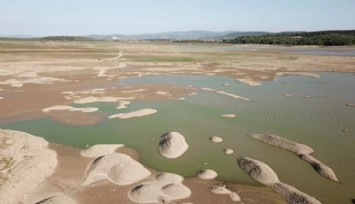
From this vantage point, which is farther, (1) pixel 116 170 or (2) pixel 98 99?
(2) pixel 98 99

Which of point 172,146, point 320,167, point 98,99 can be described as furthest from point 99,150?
point 98,99

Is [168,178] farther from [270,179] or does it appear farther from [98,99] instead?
[98,99]

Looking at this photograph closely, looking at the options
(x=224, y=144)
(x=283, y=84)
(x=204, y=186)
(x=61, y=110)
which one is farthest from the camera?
(x=283, y=84)

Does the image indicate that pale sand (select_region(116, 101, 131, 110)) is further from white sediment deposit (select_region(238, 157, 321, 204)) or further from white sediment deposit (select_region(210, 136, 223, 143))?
white sediment deposit (select_region(238, 157, 321, 204))

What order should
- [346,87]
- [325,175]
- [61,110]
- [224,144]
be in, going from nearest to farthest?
[325,175], [224,144], [61,110], [346,87]

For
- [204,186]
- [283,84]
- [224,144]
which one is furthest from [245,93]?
[204,186]

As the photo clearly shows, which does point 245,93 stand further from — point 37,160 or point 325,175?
point 37,160
